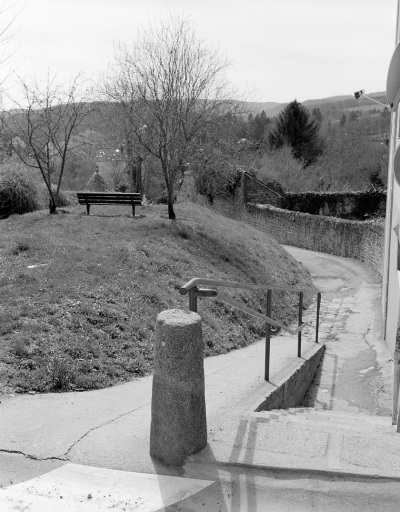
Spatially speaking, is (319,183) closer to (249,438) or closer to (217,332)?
(217,332)

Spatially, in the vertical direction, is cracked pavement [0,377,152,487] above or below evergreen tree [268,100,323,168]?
below

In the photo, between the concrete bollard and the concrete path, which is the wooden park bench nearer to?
the concrete path

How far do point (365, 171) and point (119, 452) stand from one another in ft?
171

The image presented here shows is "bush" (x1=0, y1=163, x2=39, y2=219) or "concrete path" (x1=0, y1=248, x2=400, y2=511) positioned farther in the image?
"bush" (x1=0, y1=163, x2=39, y2=219)

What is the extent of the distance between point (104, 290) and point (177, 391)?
4615mm

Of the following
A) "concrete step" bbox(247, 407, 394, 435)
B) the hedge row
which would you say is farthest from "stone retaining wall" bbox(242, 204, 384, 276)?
"concrete step" bbox(247, 407, 394, 435)

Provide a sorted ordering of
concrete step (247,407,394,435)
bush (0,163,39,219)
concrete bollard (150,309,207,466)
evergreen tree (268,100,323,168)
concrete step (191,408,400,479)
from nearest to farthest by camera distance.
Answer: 1. concrete step (191,408,400,479)
2. concrete bollard (150,309,207,466)
3. concrete step (247,407,394,435)
4. bush (0,163,39,219)
5. evergreen tree (268,100,323,168)

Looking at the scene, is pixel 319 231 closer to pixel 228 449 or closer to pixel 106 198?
pixel 106 198

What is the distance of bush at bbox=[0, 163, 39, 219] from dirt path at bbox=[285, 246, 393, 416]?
890cm

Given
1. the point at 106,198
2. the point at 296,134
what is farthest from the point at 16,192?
the point at 296,134

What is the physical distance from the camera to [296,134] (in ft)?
190

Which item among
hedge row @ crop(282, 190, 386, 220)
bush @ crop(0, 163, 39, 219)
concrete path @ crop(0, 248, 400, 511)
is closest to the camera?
Result: concrete path @ crop(0, 248, 400, 511)

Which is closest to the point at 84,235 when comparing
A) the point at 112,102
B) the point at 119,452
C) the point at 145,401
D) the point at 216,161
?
the point at 145,401

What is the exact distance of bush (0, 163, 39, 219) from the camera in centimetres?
1673
